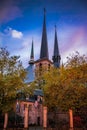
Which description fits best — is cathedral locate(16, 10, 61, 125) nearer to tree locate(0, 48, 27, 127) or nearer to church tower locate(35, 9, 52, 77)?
church tower locate(35, 9, 52, 77)

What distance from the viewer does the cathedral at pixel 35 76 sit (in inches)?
1500

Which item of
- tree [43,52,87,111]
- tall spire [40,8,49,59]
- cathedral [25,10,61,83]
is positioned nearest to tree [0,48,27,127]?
tree [43,52,87,111]

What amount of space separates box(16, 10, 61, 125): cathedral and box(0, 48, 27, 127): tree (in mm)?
6924

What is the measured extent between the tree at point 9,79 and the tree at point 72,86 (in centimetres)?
500

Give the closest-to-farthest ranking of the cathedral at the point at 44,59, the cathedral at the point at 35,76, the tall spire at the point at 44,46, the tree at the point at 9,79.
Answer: the tree at the point at 9,79 < the cathedral at the point at 35,76 < the tall spire at the point at 44,46 < the cathedral at the point at 44,59

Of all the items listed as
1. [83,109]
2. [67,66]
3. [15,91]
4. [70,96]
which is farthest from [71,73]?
[15,91]

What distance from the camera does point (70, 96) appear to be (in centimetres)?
2572

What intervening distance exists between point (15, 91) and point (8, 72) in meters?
2.51

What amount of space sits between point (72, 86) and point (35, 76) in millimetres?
15524

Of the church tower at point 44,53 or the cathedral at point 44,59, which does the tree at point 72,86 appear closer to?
the cathedral at point 44,59

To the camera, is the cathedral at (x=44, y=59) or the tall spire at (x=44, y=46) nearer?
the tall spire at (x=44, y=46)

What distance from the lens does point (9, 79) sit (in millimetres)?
22672

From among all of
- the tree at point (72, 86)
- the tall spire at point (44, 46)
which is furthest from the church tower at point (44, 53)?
the tree at point (72, 86)

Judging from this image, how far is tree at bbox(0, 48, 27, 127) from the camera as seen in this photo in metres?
22.4
